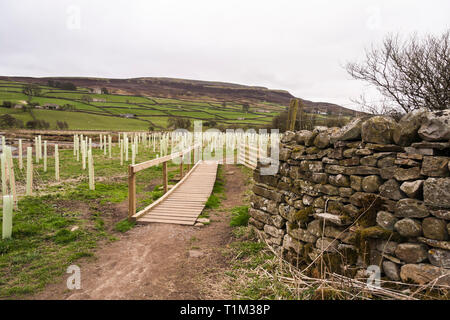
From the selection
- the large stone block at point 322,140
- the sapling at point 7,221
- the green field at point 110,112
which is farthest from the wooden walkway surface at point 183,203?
the green field at point 110,112

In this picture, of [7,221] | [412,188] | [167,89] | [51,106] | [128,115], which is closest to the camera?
[412,188]

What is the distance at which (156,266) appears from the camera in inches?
176

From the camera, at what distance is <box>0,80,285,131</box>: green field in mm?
51875

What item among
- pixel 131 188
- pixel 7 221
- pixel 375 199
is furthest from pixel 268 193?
pixel 7 221

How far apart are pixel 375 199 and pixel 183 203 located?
618cm

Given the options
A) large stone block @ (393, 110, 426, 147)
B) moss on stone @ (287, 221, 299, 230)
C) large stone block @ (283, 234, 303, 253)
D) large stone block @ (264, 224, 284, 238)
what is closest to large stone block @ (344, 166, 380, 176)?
large stone block @ (393, 110, 426, 147)

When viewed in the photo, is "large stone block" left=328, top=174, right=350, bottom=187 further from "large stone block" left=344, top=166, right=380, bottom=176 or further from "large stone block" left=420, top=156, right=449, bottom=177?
"large stone block" left=420, top=156, right=449, bottom=177

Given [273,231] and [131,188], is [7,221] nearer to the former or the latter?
[131,188]

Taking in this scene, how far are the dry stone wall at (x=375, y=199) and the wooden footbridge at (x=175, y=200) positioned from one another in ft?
11.7

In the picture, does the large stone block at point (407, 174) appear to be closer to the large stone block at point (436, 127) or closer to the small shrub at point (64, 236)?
the large stone block at point (436, 127)

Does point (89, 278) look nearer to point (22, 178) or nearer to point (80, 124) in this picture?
point (22, 178)
